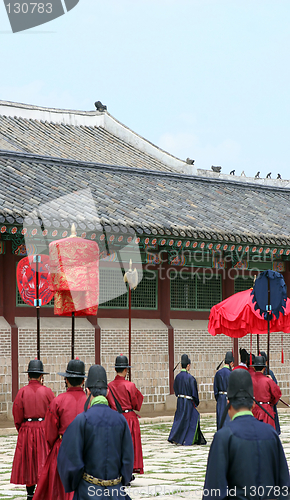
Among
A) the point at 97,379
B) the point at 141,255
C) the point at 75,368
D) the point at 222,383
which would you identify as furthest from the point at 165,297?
the point at 97,379

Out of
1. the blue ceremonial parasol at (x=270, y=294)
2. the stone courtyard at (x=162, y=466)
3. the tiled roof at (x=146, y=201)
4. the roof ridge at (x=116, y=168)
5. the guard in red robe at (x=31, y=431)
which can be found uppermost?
the roof ridge at (x=116, y=168)

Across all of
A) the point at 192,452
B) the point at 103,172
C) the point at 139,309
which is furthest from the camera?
the point at 103,172

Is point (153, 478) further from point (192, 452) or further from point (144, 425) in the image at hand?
point (144, 425)

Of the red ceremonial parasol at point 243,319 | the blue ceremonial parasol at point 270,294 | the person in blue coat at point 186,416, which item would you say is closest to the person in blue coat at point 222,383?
the person in blue coat at point 186,416

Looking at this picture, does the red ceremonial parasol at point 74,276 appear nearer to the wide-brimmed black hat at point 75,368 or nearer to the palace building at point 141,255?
the wide-brimmed black hat at point 75,368

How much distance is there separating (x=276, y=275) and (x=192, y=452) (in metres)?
3.49

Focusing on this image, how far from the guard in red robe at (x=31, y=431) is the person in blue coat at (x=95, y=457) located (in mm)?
3260

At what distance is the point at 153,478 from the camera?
369 inches

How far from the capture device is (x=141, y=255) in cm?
1659

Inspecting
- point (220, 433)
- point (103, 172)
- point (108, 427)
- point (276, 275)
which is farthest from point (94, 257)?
point (103, 172)

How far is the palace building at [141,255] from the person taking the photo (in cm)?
1493

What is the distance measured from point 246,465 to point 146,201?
44.4 feet

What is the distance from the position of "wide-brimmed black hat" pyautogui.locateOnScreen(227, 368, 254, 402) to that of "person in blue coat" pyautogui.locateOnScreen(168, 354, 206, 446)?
8.51 metres

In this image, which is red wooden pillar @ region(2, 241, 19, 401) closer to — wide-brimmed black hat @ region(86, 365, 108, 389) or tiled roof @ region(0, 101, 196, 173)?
tiled roof @ region(0, 101, 196, 173)
